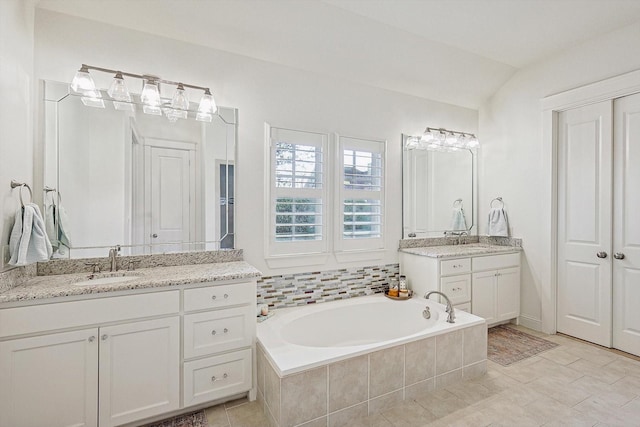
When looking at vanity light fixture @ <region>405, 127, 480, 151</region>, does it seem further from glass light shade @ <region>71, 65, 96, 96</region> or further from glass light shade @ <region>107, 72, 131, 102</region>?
glass light shade @ <region>71, 65, 96, 96</region>

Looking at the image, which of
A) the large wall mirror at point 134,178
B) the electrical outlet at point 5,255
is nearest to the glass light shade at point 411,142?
the large wall mirror at point 134,178

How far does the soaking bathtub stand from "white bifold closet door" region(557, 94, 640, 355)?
1.39 metres

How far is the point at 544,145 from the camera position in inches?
128

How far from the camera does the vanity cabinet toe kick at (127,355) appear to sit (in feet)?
5.19

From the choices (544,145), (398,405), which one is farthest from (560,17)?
(398,405)

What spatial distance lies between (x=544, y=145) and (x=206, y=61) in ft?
10.9

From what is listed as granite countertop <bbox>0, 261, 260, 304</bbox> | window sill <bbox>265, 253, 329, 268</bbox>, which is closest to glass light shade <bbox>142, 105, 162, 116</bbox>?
granite countertop <bbox>0, 261, 260, 304</bbox>

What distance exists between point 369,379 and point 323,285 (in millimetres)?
1052

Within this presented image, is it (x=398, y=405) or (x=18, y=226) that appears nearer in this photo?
(x=18, y=226)

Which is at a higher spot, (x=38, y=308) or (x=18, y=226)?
(x=18, y=226)

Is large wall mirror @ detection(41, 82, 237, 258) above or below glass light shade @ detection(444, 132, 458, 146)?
below

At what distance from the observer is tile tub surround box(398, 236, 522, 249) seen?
3.38m

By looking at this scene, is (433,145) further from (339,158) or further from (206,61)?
(206,61)

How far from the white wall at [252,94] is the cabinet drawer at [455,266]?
0.53 m
